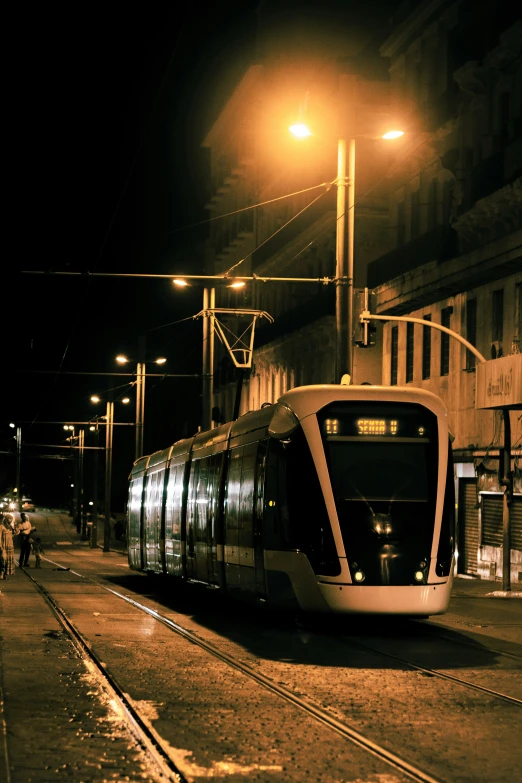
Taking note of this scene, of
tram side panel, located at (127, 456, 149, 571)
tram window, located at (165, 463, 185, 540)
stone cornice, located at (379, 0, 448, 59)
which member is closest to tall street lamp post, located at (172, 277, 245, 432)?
tram side panel, located at (127, 456, 149, 571)

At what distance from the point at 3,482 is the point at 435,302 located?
505 ft

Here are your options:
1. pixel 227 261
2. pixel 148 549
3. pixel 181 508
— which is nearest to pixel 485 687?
pixel 181 508

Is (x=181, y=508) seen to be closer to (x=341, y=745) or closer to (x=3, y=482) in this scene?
(x=341, y=745)

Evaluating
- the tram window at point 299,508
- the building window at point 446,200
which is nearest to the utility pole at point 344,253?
the tram window at point 299,508

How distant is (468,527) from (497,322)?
217 inches

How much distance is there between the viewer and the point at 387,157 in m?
44.2

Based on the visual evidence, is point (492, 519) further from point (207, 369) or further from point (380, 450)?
point (380, 450)

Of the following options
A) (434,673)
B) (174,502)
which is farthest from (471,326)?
(434,673)

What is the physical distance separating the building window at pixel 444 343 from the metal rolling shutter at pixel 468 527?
9.68ft

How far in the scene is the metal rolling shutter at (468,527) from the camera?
34781 mm

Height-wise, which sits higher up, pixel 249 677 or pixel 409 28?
pixel 409 28

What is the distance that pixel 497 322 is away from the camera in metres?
33.0

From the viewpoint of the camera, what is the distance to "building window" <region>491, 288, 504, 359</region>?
3256 cm

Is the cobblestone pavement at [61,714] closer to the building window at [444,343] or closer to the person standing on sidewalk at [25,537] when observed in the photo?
the person standing on sidewalk at [25,537]
